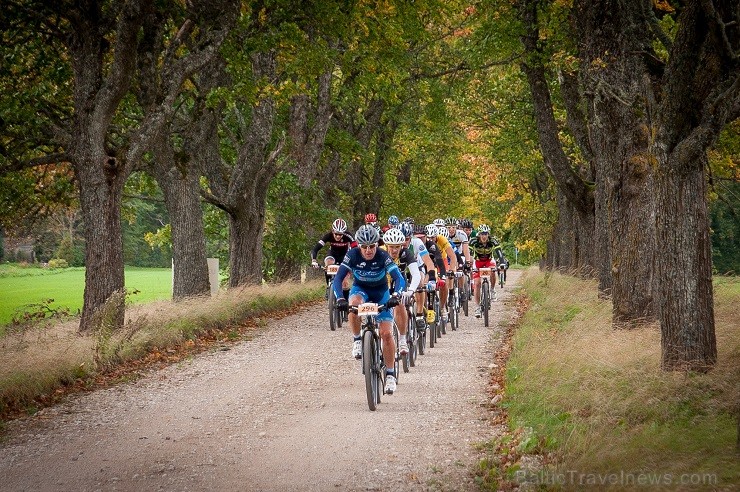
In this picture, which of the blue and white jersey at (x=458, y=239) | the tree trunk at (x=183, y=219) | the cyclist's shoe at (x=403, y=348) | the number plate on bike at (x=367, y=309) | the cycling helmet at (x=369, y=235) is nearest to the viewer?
the number plate on bike at (x=367, y=309)

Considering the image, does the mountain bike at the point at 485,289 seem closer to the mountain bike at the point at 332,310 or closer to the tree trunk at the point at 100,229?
the mountain bike at the point at 332,310

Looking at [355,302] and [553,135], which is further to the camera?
[553,135]

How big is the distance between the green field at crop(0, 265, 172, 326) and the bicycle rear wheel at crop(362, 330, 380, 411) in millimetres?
18710

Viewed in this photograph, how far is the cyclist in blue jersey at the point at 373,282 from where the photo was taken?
11242 millimetres

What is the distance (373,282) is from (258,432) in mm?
2991

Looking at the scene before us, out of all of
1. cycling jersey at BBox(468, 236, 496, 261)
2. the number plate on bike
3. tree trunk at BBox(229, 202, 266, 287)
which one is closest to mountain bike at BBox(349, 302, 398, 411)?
the number plate on bike

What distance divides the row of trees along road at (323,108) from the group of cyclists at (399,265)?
9.95 feet

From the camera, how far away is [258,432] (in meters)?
9.34

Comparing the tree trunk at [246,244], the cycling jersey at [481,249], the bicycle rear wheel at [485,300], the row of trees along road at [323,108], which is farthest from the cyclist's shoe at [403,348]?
the tree trunk at [246,244]

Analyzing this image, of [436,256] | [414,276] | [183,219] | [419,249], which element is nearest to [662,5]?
[419,249]

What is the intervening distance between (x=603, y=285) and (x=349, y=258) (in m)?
10.6

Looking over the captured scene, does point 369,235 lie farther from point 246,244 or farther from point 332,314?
point 246,244

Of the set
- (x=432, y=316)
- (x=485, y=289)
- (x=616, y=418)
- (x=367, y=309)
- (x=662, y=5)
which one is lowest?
(x=616, y=418)

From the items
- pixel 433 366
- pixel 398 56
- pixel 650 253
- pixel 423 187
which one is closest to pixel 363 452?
pixel 433 366
